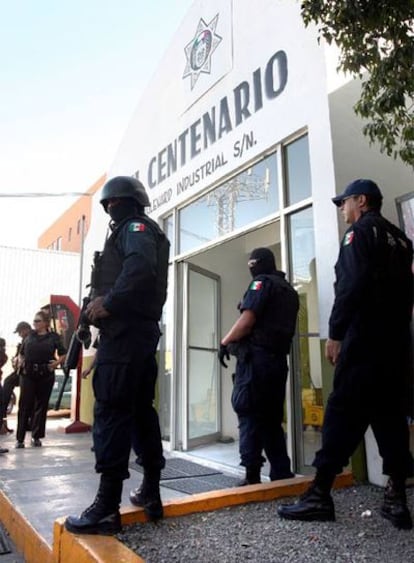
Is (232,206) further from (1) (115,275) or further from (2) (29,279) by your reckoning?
(2) (29,279)

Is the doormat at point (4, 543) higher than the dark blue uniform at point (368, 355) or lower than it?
lower

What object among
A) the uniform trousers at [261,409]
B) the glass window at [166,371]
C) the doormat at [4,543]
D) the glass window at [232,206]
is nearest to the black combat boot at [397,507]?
the uniform trousers at [261,409]

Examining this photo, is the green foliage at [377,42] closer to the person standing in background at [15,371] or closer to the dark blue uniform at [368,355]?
the dark blue uniform at [368,355]

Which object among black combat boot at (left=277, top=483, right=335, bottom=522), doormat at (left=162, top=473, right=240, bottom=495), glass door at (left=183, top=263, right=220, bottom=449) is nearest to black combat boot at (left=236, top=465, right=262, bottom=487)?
doormat at (left=162, top=473, right=240, bottom=495)

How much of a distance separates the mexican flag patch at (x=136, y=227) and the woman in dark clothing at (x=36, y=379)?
13.6ft

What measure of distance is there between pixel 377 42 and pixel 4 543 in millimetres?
3842

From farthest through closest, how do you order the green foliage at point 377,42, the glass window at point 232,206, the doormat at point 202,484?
the glass window at point 232,206 → the doormat at point 202,484 → the green foliage at point 377,42

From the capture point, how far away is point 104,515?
7.85 ft

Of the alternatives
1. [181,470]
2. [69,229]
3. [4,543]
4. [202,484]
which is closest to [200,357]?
[181,470]

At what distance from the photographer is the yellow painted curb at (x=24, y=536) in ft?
8.65

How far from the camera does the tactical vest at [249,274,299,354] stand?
366cm

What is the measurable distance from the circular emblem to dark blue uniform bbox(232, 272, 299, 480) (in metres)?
3.53

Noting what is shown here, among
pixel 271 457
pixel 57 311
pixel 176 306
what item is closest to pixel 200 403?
pixel 176 306

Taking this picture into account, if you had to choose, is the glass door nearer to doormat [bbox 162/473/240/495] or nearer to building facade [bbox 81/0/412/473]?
building facade [bbox 81/0/412/473]
